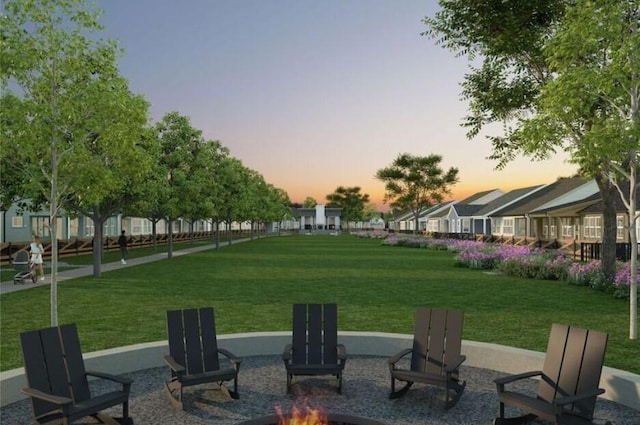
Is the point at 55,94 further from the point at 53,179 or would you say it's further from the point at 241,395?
the point at 241,395

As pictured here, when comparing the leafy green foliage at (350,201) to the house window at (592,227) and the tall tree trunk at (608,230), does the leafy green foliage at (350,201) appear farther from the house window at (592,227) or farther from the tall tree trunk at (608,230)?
the tall tree trunk at (608,230)

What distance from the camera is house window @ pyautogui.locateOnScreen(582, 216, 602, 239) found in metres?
40.5

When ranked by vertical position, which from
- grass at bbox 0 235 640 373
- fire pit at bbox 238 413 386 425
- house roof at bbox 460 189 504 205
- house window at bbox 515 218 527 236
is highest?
house roof at bbox 460 189 504 205

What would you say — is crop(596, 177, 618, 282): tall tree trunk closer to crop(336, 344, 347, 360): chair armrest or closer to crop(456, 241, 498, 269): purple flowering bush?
crop(456, 241, 498, 269): purple flowering bush

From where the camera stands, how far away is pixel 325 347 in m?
7.32

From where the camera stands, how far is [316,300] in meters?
15.9

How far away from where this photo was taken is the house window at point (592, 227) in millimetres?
40531

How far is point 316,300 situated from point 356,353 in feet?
23.0

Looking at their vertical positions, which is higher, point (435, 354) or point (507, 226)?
point (507, 226)

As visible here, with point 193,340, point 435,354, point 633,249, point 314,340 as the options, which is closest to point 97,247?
point 193,340

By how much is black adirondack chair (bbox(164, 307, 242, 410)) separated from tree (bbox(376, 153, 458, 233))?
257 feet

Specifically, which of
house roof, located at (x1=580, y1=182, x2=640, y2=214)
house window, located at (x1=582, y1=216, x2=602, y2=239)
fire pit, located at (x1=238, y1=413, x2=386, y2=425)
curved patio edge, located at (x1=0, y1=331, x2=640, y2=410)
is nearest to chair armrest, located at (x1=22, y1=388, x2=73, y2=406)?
fire pit, located at (x1=238, y1=413, x2=386, y2=425)

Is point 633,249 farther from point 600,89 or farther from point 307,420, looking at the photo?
point 307,420

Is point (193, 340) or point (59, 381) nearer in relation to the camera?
point (59, 381)
